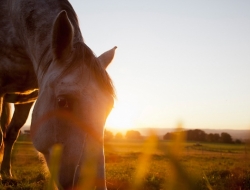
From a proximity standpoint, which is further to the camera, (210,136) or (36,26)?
(210,136)

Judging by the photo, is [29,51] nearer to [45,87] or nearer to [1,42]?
[1,42]

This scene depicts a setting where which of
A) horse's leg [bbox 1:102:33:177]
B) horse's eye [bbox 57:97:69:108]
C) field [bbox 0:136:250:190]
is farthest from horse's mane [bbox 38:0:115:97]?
horse's leg [bbox 1:102:33:177]

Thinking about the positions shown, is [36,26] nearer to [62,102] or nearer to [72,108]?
[62,102]

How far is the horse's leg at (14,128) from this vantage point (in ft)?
20.8

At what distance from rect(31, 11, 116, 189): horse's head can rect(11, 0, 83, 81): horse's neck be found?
2.13 ft

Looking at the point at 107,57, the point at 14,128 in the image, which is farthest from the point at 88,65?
the point at 14,128

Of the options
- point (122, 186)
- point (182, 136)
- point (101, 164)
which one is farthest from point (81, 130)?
point (122, 186)

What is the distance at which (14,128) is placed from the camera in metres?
6.44

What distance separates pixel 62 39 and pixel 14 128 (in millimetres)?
3994

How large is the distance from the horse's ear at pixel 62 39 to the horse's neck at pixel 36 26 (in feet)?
1.87

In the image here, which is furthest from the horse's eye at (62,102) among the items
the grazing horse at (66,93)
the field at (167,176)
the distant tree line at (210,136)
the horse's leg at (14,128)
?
the horse's leg at (14,128)

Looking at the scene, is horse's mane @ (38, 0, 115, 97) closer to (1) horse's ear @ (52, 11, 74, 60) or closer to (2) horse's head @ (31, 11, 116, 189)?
(2) horse's head @ (31, 11, 116, 189)

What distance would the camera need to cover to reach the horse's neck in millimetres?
3957

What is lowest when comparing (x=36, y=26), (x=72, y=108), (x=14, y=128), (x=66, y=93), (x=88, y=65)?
(x=14, y=128)
